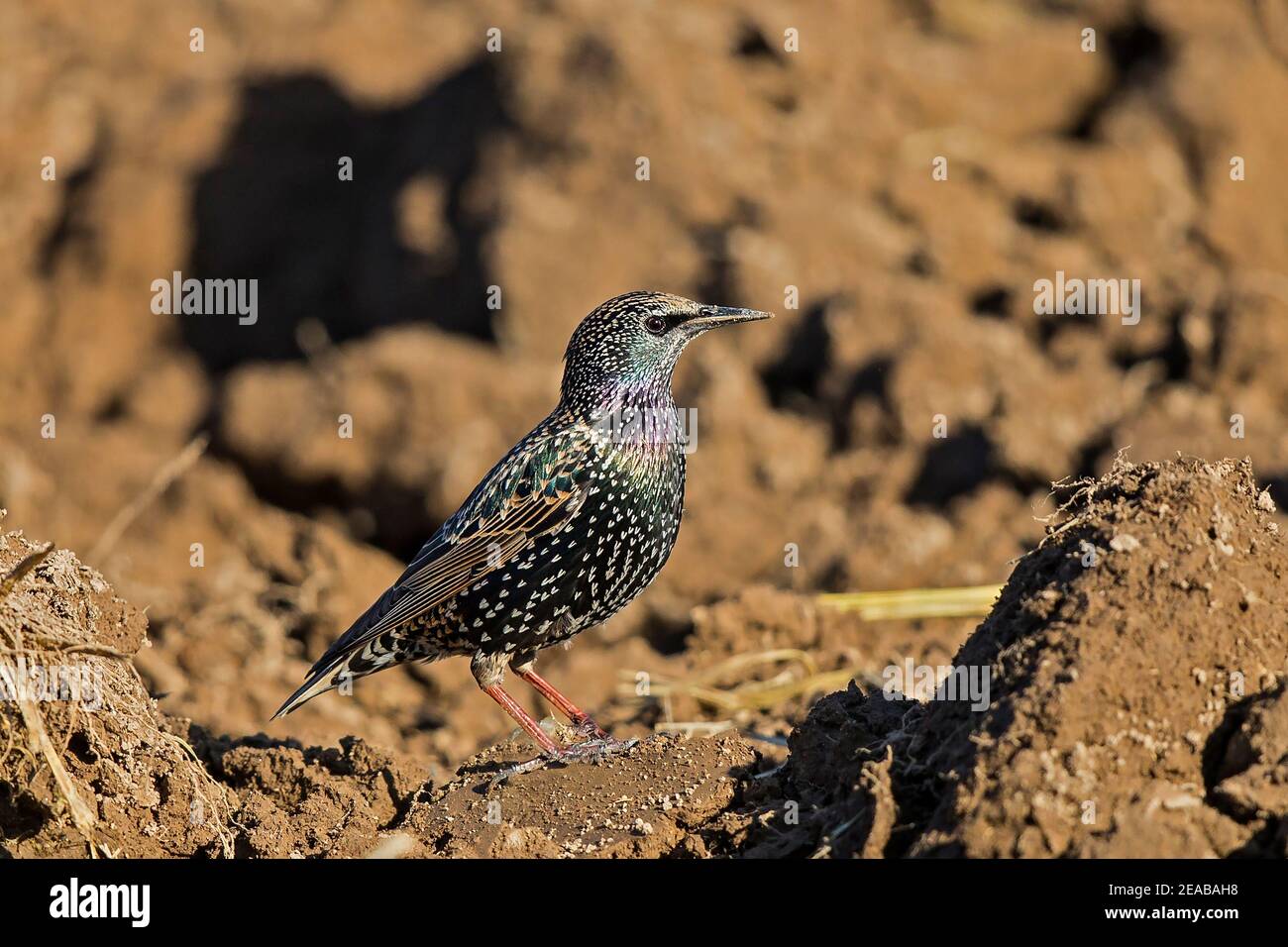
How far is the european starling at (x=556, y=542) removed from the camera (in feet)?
18.5

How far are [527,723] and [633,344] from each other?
1462 mm

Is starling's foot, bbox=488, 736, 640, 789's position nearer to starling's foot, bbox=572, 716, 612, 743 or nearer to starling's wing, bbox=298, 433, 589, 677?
starling's foot, bbox=572, 716, 612, 743

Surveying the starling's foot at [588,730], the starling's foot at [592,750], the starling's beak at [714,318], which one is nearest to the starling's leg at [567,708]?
the starling's foot at [588,730]

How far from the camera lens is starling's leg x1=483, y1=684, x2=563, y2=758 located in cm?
540

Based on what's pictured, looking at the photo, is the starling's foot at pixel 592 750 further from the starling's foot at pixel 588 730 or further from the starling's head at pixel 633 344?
the starling's head at pixel 633 344

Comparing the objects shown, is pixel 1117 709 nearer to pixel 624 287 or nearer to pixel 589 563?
pixel 589 563

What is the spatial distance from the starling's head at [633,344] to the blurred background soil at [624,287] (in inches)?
66.4

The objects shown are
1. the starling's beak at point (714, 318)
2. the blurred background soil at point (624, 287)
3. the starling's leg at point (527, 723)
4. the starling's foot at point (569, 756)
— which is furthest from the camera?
the blurred background soil at point (624, 287)

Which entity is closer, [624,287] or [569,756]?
[569,756]

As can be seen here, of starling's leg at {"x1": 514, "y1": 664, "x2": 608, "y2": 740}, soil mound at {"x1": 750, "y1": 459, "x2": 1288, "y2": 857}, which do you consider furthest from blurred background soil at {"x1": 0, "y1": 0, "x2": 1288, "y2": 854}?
soil mound at {"x1": 750, "y1": 459, "x2": 1288, "y2": 857}

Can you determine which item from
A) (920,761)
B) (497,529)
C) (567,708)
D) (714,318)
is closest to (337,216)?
(714,318)

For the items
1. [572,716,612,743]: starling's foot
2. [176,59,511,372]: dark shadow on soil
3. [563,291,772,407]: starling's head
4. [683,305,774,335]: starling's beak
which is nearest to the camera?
[572,716,612,743]: starling's foot

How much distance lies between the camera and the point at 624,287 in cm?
1002

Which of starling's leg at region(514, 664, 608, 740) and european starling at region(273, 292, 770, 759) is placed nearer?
european starling at region(273, 292, 770, 759)
